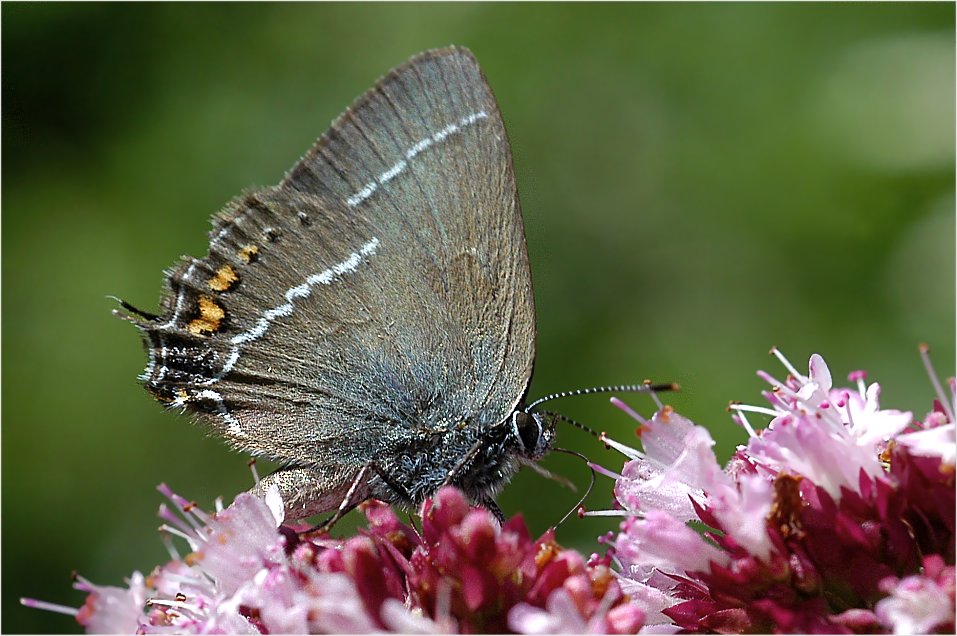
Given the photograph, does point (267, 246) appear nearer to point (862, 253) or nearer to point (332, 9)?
point (862, 253)

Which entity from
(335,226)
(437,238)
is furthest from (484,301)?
(335,226)

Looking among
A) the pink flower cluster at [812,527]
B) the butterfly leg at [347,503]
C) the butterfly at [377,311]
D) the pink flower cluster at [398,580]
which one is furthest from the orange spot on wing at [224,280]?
the pink flower cluster at [812,527]

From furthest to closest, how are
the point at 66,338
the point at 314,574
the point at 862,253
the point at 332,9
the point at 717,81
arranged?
the point at 332,9
the point at 66,338
the point at 717,81
the point at 862,253
the point at 314,574

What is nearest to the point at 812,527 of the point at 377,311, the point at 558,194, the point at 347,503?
the point at 347,503

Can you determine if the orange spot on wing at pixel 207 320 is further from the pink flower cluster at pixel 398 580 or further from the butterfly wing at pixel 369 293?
the pink flower cluster at pixel 398 580

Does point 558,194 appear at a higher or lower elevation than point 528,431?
higher

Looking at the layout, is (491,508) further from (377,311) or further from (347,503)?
(377,311)

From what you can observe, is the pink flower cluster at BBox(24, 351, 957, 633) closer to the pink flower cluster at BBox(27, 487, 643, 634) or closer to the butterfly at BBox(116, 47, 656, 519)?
the pink flower cluster at BBox(27, 487, 643, 634)
